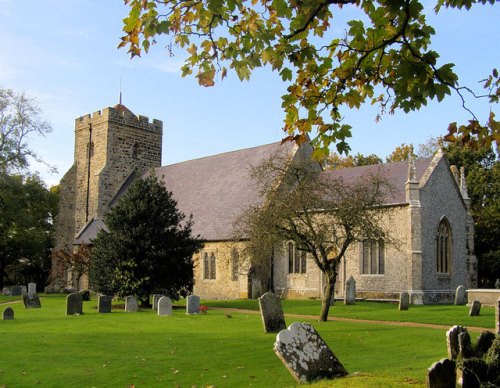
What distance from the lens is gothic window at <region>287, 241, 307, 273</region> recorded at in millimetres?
31734

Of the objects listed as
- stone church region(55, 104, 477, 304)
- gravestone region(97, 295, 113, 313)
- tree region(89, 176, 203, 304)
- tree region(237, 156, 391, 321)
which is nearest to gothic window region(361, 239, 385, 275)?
stone church region(55, 104, 477, 304)

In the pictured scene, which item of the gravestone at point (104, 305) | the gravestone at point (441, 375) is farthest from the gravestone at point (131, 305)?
the gravestone at point (441, 375)

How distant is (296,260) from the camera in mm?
32125

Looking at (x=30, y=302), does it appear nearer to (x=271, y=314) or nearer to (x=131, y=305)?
(x=131, y=305)

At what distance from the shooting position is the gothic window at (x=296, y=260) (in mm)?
31734

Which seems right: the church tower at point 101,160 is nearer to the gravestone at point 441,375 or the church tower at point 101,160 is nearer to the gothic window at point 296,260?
the gothic window at point 296,260

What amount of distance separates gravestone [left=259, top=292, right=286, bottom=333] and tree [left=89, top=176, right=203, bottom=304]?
10145 mm

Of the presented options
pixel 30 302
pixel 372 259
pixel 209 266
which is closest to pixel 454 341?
pixel 372 259

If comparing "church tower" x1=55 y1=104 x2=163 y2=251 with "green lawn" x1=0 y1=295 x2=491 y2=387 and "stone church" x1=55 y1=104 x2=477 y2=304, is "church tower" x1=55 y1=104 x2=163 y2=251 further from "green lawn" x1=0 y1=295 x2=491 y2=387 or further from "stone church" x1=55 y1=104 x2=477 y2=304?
"green lawn" x1=0 y1=295 x2=491 y2=387

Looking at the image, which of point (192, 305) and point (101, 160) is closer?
point (192, 305)

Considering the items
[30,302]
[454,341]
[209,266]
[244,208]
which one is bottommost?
[30,302]

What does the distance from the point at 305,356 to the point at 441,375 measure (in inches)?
90.0

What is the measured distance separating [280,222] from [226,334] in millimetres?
4750

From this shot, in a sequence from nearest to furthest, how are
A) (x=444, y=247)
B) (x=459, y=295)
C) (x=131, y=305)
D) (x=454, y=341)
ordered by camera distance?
(x=454, y=341) → (x=131, y=305) → (x=459, y=295) → (x=444, y=247)
